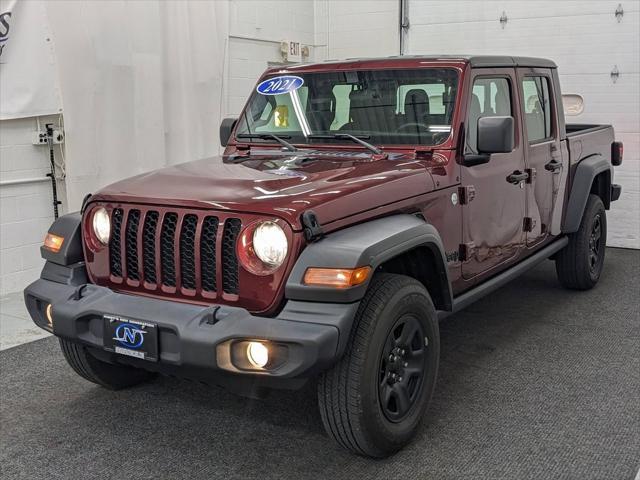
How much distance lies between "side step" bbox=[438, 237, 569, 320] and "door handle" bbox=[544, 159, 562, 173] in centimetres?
52

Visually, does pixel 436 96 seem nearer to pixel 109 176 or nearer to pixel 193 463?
pixel 193 463

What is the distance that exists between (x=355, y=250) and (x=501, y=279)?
171cm

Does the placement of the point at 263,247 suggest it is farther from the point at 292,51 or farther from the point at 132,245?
the point at 292,51

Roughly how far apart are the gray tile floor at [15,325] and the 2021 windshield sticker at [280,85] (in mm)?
2110

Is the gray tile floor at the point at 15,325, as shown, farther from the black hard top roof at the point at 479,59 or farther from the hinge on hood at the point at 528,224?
the hinge on hood at the point at 528,224

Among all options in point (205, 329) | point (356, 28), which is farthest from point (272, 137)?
point (356, 28)

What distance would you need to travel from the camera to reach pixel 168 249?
285 cm

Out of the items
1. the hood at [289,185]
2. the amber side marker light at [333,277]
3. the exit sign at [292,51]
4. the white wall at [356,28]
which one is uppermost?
the white wall at [356,28]

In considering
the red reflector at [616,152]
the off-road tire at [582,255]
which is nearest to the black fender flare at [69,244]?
the off-road tire at [582,255]

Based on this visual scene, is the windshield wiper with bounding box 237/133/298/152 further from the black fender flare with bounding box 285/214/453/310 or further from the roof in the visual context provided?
the black fender flare with bounding box 285/214/453/310

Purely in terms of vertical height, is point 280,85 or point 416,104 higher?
point 280,85

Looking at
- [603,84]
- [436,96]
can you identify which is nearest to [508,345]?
[436,96]

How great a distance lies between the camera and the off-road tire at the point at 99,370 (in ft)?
11.1

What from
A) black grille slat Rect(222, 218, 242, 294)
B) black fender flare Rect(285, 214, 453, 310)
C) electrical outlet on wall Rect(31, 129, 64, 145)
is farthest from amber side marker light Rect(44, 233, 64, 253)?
electrical outlet on wall Rect(31, 129, 64, 145)
